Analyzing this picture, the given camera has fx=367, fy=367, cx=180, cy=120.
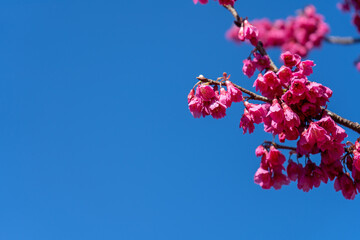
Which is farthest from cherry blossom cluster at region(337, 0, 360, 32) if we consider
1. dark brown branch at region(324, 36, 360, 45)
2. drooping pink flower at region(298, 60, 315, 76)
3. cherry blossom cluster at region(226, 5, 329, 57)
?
drooping pink flower at region(298, 60, 315, 76)

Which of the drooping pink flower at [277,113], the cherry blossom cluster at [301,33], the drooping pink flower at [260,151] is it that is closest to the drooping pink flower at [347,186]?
the drooping pink flower at [260,151]

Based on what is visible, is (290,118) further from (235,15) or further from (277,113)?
(235,15)

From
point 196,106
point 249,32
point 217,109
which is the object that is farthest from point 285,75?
point 249,32

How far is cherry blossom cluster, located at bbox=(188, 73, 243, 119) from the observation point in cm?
270

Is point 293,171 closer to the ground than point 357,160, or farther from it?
farther from it

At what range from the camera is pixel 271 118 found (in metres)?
2.58

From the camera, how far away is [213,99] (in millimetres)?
2750

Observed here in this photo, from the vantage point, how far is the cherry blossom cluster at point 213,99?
2.70 metres

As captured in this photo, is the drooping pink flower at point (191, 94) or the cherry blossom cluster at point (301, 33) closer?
the drooping pink flower at point (191, 94)

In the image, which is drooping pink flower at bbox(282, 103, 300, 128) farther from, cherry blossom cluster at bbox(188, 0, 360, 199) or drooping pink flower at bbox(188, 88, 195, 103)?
drooping pink flower at bbox(188, 88, 195, 103)

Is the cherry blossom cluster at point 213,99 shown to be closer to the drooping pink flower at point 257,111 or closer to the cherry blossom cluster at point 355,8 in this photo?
the drooping pink flower at point 257,111

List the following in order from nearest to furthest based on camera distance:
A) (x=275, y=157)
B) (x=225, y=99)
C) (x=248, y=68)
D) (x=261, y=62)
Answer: (x=225, y=99) → (x=275, y=157) → (x=261, y=62) → (x=248, y=68)

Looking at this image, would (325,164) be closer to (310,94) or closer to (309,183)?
(309,183)

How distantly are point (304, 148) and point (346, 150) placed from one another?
15.6 inches
